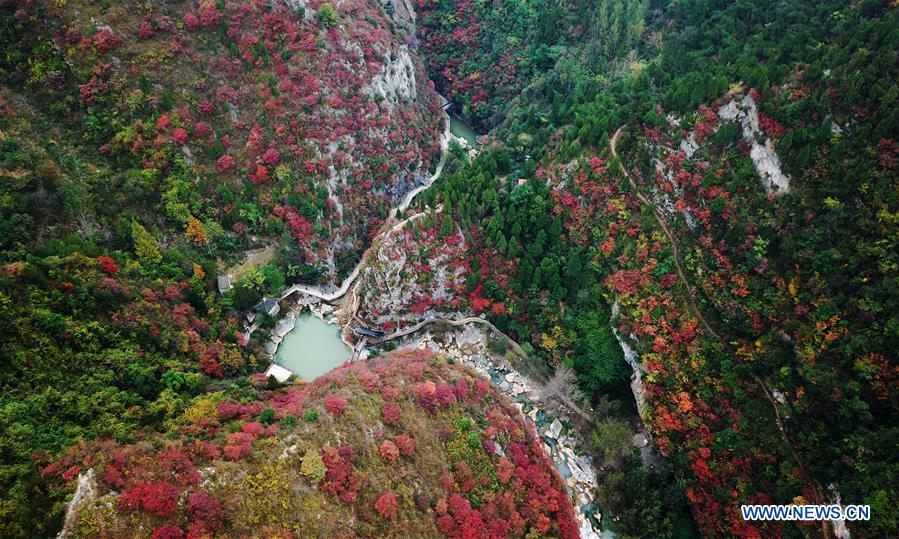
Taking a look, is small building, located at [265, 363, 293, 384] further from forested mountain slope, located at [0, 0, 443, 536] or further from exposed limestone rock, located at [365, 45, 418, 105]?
exposed limestone rock, located at [365, 45, 418, 105]

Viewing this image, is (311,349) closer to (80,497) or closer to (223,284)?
(223,284)

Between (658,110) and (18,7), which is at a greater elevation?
(658,110)

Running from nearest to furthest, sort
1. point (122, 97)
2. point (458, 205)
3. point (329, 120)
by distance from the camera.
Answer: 1. point (122, 97)
2. point (458, 205)
3. point (329, 120)

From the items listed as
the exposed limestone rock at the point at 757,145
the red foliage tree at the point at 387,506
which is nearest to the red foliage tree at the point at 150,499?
the red foliage tree at the point at 387,506

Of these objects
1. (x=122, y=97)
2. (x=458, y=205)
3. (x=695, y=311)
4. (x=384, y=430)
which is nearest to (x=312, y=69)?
(x=122, y=97)

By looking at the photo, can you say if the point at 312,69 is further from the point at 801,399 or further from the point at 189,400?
the point at 801,399

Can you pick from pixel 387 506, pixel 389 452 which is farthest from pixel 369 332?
pixel 387 506
